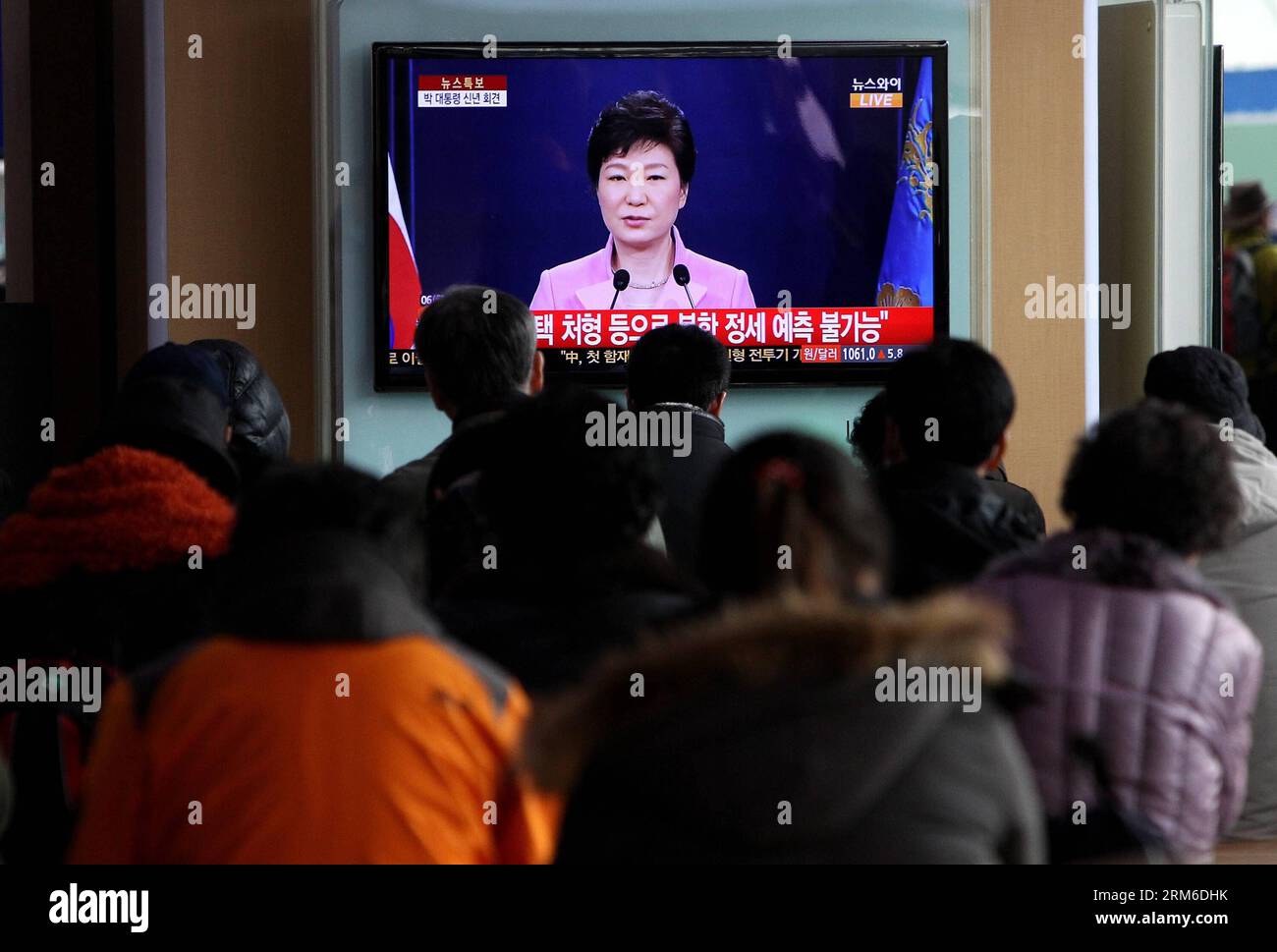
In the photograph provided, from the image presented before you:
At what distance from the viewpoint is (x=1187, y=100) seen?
543 cm

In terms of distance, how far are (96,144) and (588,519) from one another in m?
4.43

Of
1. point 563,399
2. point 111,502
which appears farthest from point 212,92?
point 563,399

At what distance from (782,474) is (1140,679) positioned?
2.16 feet

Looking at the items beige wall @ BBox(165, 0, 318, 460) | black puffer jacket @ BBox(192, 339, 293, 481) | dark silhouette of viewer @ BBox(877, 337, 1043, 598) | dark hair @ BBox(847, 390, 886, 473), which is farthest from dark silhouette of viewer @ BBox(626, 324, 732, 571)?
beige wall @ BBox(165, 0, 318, 460)

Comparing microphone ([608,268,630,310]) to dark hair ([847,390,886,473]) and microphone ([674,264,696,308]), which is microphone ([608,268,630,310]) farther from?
dark hair ([847,390,886,473])

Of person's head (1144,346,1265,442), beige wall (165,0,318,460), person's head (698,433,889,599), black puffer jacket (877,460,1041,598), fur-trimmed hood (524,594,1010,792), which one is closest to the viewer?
fur-trimmed hood (524,594,1010,792)

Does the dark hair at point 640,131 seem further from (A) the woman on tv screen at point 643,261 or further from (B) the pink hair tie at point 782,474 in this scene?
(B) the pink hair tie at point 782,474

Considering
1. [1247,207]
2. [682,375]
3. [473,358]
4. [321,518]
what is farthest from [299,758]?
[1247,207]

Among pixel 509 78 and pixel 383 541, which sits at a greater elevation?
pixel 509 78

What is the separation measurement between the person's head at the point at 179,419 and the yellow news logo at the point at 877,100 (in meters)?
2.87

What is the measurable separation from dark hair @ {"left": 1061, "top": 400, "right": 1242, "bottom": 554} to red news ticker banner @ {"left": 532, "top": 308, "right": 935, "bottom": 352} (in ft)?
10.0

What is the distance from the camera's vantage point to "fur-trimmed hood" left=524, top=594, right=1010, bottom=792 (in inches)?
54.3

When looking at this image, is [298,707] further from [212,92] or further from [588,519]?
[212,92]

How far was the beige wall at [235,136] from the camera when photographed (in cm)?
521
